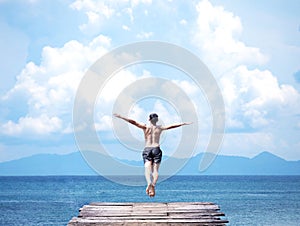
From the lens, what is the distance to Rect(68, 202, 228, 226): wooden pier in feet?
53.9

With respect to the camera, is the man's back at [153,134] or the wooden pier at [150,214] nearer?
the wooden pier at [150,214]

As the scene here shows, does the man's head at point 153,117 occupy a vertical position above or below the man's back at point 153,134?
above

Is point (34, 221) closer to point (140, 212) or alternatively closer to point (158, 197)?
point (158, 197)

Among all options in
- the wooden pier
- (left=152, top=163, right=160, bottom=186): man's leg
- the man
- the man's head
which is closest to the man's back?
the man

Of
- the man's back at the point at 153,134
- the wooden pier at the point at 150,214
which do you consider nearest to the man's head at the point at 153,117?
the man's back at the point at 153,134

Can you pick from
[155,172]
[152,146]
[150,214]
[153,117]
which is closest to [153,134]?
[152,146]

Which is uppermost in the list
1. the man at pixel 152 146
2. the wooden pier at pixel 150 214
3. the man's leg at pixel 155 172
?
the man at pixel 152 146

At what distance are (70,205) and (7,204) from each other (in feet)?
29.7

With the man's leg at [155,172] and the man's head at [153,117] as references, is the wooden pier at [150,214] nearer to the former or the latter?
the man's leg at [155,172]

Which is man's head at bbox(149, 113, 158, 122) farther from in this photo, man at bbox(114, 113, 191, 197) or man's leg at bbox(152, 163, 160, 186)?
man's leg at bbox(152, 163, 160, 186)

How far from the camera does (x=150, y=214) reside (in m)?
17.8

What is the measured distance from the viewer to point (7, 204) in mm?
78562

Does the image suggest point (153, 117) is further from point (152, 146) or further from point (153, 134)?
point (152, 146)

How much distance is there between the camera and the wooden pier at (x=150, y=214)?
1642cm
